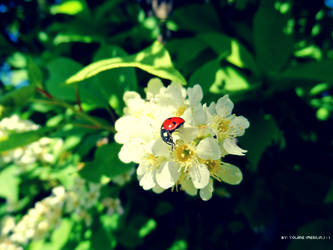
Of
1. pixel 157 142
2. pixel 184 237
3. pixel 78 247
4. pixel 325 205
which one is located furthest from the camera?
pixel 184 237

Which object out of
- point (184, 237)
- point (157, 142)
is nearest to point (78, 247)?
point (184, 237)

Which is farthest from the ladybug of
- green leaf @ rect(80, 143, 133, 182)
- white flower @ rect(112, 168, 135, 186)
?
white flower @ rect(112, 168, 135, 186)

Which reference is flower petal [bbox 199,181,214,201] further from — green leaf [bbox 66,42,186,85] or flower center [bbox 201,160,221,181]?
green leaf [bbox 66,42,186,85]

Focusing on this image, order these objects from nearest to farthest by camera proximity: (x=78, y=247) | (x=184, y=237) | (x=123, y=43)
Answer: (x=78, y=247), (x=123, y=43), (x=184, y=237)

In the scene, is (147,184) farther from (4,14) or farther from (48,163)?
(4,14)

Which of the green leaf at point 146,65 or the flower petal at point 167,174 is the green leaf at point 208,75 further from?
the flower petal at point 167,174

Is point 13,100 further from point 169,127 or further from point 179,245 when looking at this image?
point 179,245
